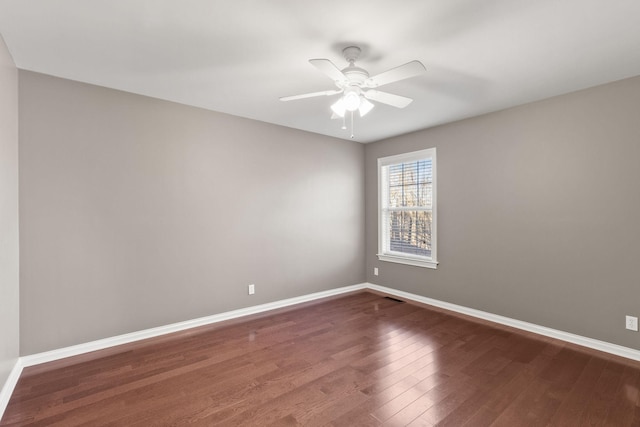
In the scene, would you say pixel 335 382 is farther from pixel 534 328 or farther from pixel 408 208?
pixel 408 208

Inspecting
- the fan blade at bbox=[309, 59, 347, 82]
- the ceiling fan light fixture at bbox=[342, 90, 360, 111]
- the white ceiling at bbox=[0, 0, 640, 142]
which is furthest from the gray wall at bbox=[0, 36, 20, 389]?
the ceiling fan light fixture at bbox=[342, 90, 360, 111]

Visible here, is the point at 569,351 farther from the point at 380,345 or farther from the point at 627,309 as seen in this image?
the point at 380,345

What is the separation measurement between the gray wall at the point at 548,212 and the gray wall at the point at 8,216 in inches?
168

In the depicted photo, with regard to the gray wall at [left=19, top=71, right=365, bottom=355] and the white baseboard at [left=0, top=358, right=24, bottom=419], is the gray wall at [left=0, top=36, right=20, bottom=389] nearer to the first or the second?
the white baseboard at [left=0, top=358, right=24, bottom=419]

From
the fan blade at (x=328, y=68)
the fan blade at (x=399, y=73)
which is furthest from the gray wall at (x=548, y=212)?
the fan blade at (x=328, y=68)

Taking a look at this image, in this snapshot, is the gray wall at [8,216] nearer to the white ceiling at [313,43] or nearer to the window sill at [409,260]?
the white ceiling at [313,43]

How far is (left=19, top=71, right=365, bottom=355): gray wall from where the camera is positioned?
8.68ft

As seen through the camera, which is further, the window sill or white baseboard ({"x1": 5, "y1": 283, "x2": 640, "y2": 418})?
the window sill

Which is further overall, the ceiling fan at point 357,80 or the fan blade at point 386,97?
the fan blade at point 386,97

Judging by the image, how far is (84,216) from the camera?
9.26 ft

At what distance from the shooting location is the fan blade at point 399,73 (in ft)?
6.22

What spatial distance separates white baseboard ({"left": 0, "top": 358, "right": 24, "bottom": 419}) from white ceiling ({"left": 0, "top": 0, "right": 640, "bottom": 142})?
2.39m

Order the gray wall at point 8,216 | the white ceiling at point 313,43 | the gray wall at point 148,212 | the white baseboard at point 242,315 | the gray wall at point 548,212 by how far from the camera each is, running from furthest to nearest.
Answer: the gray wall at point 548,212
the gray wall at point 148,212
the white baseboard at point 242,315
the gray wall at point 8,216
the white ceiling at point 313,43

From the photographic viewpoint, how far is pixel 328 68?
6.37 ft
